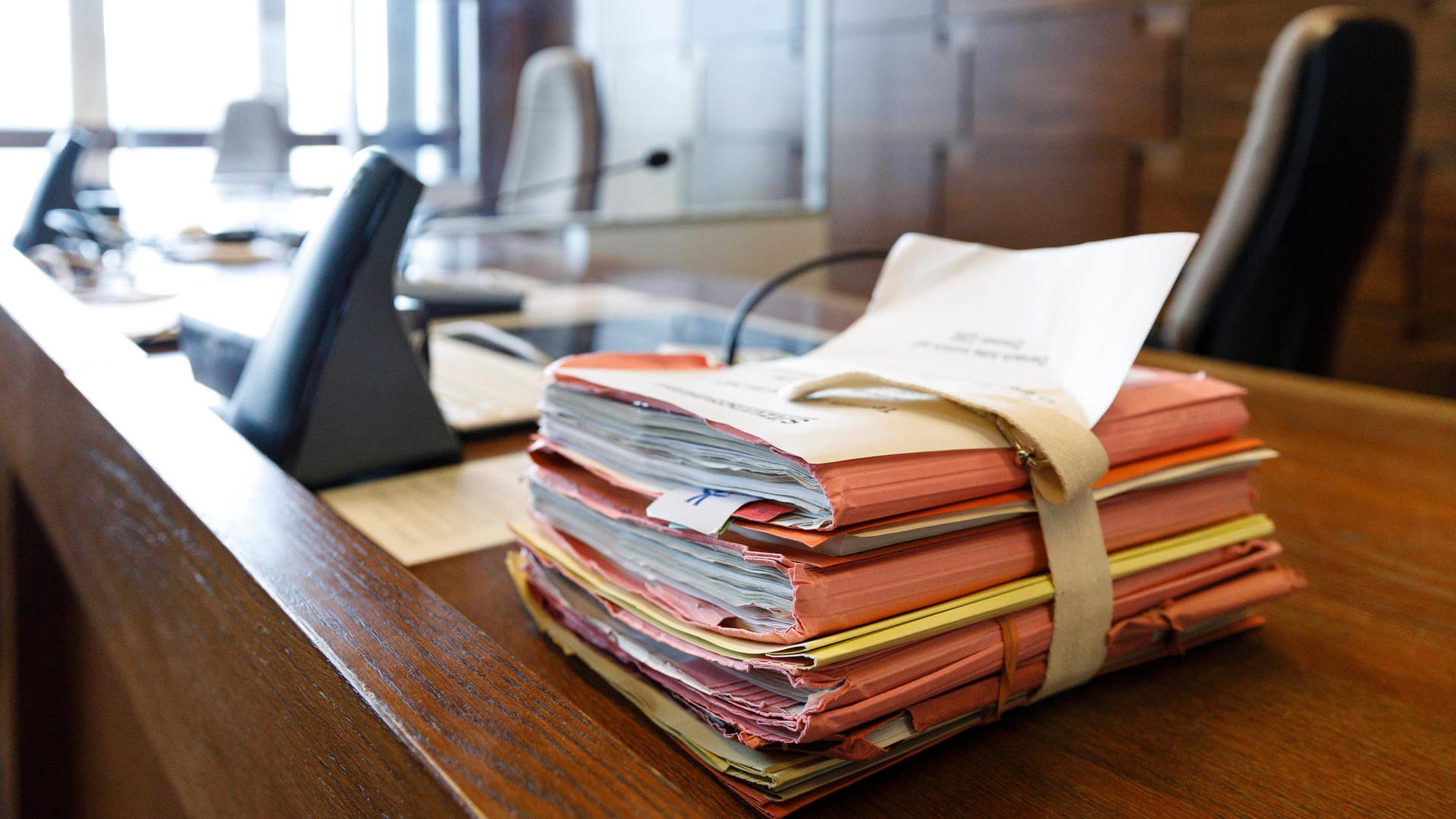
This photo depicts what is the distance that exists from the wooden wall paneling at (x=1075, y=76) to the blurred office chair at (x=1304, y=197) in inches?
57.3

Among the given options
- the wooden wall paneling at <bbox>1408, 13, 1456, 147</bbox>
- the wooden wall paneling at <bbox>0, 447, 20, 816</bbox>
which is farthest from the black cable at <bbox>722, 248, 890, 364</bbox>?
the wooden wall paneling at <bbox>1408, 13, 1456, 147</bbox>

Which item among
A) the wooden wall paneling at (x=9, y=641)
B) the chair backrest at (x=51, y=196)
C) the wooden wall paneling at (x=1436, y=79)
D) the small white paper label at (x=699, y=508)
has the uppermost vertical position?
the wooden wall paneling at (x=1436, y=79)

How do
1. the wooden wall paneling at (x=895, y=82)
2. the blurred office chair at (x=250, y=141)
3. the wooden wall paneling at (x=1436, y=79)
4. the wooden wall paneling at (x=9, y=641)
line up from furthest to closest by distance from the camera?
the blurred office chair at (x=250, y=141)
the wooden wall paneling at (x=895, y=82)
the wooden wall paneling at (x=1436, y=79)
the wooden wall paneling at (x=9, y=641)

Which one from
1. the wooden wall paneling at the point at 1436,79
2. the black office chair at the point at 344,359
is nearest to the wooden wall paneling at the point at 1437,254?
the wooden wall paneling at the point at 1436,79

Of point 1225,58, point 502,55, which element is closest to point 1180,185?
point 1225,58

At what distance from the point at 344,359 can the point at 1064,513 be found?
0.42 m

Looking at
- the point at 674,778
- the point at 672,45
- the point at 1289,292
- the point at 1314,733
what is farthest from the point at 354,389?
the point at 672,45

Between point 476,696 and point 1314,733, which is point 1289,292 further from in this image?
point 476,696

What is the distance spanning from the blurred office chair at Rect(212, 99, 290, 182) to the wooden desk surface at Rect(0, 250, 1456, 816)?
3.57m

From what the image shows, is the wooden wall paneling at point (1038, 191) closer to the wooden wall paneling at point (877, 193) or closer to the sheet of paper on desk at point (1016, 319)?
the wooden wall paneling at point (877, 193)

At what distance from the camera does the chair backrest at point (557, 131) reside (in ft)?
11.0

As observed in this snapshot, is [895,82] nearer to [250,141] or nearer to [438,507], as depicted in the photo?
[250,141]

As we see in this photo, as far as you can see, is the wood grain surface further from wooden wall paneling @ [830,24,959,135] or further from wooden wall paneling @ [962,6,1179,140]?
wooden wall paneling @ [830,24,959,135]

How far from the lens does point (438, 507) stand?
0.64 meters
